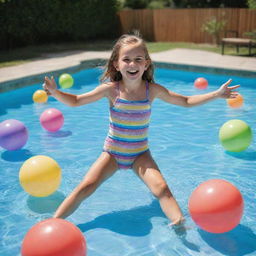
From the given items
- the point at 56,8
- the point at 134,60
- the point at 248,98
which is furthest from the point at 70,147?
the point at 56,8

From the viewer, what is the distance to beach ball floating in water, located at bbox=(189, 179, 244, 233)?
3.20m

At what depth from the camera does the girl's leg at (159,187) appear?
347 cm

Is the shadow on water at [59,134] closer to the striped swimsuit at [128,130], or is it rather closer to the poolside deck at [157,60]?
the striped swimsuit at [128,130]

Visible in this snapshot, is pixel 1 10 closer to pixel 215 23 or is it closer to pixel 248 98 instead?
A: pixel 215 23

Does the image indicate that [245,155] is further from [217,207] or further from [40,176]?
[40,176]

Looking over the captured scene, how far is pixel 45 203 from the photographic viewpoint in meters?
4.29

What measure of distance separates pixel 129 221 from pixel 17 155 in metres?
2.61

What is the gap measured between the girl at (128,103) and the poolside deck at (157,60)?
6499 mm

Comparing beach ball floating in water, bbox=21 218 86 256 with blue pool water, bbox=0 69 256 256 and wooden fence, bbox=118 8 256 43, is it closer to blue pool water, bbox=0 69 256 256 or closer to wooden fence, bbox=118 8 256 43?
blue pool water, bbox=0 69 256 256

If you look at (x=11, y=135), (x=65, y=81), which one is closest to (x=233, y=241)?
(x=11, y=135)

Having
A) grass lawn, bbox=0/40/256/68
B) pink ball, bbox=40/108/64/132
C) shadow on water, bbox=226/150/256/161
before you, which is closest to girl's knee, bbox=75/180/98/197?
shadow on water, bbox=226/150/256/161

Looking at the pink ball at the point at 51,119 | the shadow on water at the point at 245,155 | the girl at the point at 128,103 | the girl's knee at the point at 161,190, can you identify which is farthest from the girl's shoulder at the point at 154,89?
the pink ball at the point at 51,119

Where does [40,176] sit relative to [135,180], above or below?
above

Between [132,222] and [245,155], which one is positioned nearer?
[132,222]
